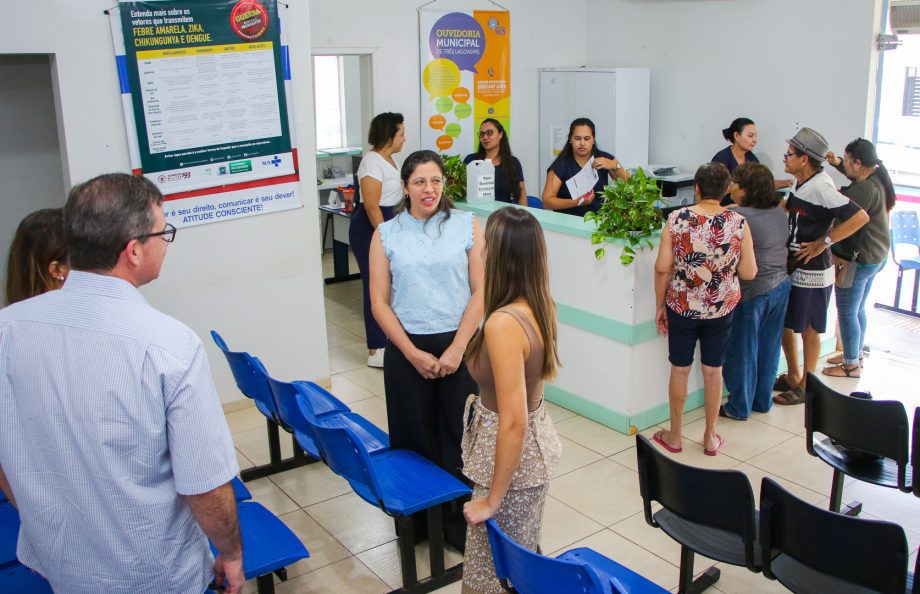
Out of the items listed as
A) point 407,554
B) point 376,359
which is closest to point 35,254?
point 407,554

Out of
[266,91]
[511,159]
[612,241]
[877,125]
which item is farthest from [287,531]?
[877,125]

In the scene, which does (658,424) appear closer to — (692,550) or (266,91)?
(692,550)

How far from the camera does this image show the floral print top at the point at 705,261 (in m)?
4.26

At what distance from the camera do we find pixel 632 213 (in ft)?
15.1

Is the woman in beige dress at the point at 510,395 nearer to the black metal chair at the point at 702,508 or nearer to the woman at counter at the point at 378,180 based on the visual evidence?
the black metal chair at the point at 702,508

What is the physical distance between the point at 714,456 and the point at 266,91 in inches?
131

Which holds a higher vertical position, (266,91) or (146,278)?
(266,91)

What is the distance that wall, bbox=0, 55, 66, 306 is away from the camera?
481 centimetres

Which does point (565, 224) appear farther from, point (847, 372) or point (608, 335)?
point (847, 372)

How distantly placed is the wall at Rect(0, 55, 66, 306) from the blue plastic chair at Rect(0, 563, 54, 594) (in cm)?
253

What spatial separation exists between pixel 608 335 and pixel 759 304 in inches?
35.4

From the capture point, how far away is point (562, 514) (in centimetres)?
408

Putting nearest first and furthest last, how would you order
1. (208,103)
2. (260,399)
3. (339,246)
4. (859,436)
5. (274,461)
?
(859,436)
(260,399)
(274,461)
(208,103)
(339,246)

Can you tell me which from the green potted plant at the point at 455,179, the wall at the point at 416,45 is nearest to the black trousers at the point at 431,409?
the green potted plant at the point at 455,179
